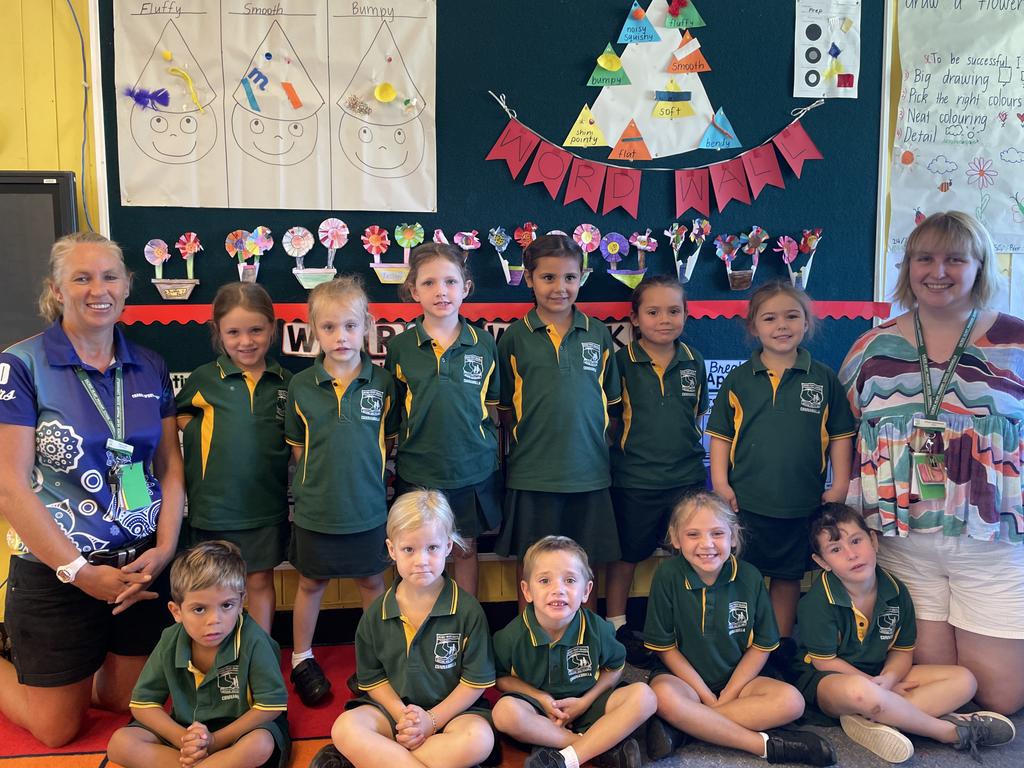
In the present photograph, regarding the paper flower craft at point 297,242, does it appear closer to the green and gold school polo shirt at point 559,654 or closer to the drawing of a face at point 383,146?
the drawing of a face at point 383,146

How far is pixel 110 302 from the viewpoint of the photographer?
6.94 ft

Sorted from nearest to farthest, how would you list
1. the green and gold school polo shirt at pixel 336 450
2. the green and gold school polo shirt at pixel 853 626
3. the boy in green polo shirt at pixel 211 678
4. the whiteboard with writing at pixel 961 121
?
the boy in green polo shirt at pixel 211 678 < the green and gold school polo shirt at pixel 853 626 < the green and gold school polo shirt at pixel 336 450 < the whiteboard with writing at pixel 961 121

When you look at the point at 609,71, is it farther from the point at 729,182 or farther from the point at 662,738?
the point at 662,738

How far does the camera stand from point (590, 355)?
8.41 feet

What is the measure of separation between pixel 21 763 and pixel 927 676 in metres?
2.62

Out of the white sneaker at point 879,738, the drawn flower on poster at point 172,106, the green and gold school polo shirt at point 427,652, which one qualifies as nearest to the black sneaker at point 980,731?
the white sneaker at point 879,738

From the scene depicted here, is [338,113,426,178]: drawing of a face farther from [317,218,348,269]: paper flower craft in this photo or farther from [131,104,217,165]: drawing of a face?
[131,104,217,165]: drawing of a face

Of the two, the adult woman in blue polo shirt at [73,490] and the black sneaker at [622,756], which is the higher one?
the adult woman in blue polo shirt at [73,490]

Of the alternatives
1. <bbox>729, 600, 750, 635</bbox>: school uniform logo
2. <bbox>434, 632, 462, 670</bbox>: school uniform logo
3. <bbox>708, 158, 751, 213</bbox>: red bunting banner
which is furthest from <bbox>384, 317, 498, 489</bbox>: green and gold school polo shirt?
<bbox>708, 158, 751, 213</bbox>: red bunting banner

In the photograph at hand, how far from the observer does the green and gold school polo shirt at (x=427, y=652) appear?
1995 mm

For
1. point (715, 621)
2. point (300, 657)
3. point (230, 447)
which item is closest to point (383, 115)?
point (230, 447)

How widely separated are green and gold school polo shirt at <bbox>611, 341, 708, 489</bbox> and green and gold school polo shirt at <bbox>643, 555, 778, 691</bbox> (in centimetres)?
45

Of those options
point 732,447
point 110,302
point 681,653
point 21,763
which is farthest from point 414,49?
point 21,763

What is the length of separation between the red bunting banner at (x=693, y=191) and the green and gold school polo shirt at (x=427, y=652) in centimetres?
176
